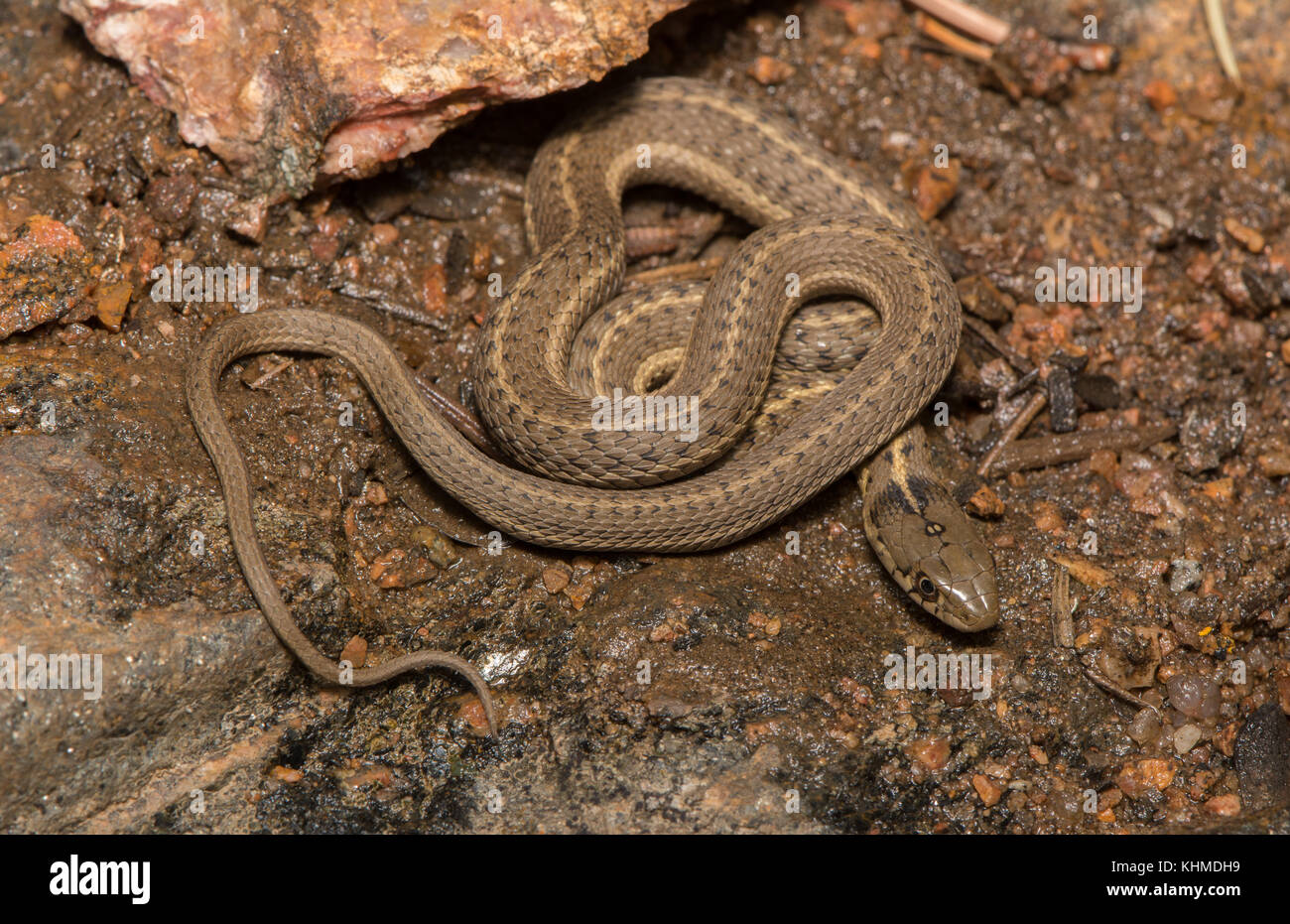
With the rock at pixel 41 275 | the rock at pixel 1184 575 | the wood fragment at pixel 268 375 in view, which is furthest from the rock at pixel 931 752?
the rock at pixel 41 275

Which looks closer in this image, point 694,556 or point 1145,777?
point 1145,777

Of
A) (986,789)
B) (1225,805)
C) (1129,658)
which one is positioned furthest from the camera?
(1129,658)

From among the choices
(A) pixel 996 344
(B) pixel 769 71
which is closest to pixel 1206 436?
(A) pixel 996 344

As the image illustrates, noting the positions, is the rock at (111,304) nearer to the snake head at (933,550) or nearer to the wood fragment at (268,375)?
the wood fragment at (268,375)

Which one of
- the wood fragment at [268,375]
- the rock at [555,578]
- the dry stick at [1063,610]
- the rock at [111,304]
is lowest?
the dry stick at [1063,610]

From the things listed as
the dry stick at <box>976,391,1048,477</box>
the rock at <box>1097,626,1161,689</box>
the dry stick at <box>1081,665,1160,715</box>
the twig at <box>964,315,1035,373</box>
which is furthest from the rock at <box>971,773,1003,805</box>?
the twig at <box>964,315,1035,373</box>

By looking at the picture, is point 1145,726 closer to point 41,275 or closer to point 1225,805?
point 1225,805

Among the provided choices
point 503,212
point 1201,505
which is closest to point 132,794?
point 503,212
